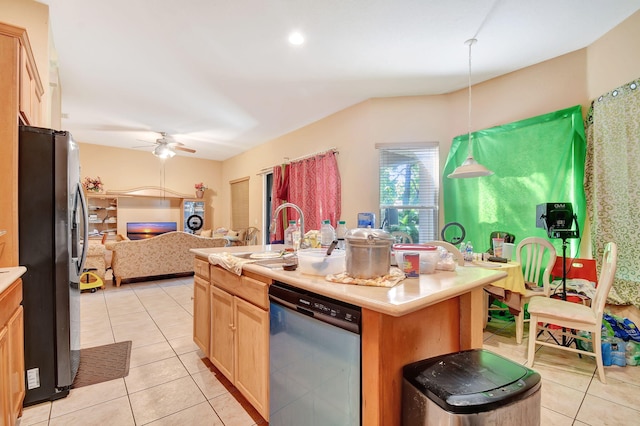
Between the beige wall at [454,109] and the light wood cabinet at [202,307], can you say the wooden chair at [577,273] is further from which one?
the light wood cabinet at [202,307]

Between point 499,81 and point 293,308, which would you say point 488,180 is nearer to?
point 499,81

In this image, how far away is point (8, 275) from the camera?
4.67 feet

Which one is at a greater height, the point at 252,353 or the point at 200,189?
the point at 200,189

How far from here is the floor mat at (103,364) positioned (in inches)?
84.9

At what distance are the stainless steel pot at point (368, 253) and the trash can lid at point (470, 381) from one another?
1.31 feet

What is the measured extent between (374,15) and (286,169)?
11.0 feet

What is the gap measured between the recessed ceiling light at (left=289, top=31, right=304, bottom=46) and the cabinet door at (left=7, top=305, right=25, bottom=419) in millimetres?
2817

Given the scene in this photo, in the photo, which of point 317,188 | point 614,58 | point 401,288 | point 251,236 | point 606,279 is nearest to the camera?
point 401,288

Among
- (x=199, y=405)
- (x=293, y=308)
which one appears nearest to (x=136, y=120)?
(x=199, y=405)

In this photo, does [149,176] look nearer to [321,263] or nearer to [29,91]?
[29,91]

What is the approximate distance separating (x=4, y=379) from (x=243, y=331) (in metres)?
1.11

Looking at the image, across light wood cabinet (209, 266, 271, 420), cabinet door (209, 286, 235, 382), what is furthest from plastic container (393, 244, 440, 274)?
cabinet door (209, 286, 235, 382)

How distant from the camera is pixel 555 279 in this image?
3061mm

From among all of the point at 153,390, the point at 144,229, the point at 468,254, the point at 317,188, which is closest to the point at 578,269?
the point at 468,254
